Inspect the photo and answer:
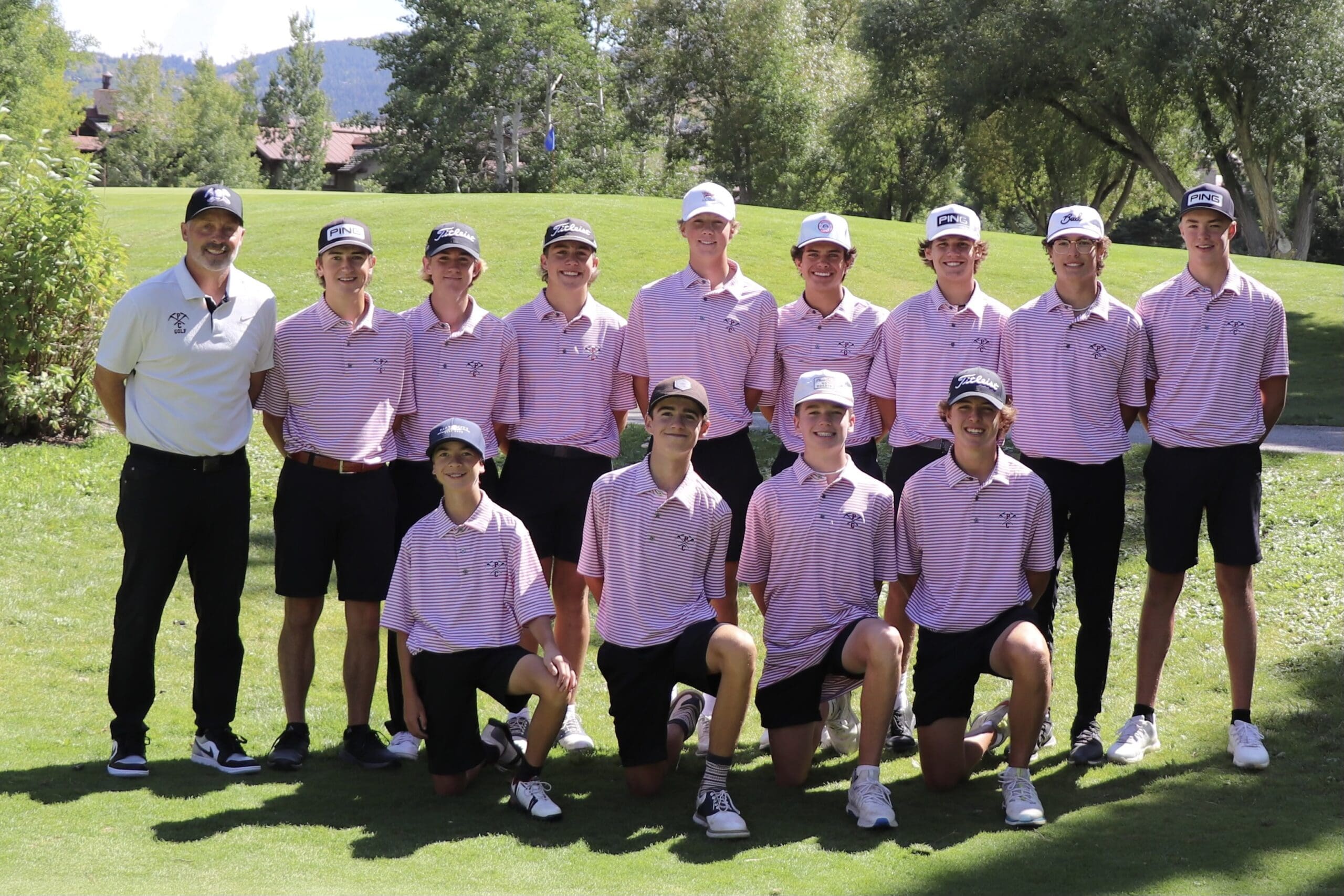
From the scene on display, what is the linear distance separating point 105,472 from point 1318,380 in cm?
1512

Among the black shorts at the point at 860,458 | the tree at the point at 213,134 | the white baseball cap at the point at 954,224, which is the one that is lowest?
the black shorts at the point at 860,458

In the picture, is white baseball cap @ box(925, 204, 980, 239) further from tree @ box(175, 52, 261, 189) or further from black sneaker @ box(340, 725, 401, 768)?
tree @ box(175, 52, 261, 189)

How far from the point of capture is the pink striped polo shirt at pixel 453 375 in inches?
243

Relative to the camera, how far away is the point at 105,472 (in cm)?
1133

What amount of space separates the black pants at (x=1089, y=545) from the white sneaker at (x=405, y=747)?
2.92 metres

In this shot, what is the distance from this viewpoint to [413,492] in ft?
20.5

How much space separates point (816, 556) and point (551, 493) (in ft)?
4.52

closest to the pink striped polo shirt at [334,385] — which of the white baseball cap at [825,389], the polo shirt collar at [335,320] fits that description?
the polo shirt collar at [335,320]

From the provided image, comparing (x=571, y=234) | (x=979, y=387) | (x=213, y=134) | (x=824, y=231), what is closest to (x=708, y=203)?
(x=824, y=231)

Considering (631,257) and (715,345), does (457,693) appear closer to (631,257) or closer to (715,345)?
(715,345)

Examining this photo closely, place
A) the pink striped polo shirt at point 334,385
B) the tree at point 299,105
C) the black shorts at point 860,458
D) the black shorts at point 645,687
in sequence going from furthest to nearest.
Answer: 1. the tree at point 299,105
2. the black shorts at point 860,458
3. the pink striped polo shirt at point 334,385
4. the black shorts at point 645,687

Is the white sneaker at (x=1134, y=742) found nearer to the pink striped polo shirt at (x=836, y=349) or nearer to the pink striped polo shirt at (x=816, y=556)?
the pink striped polo shirt at (x=816, y=556)

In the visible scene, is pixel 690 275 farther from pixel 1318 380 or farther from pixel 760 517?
pixel 1318 380

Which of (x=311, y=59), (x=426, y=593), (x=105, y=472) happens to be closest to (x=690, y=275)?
(x=426, y=593)
